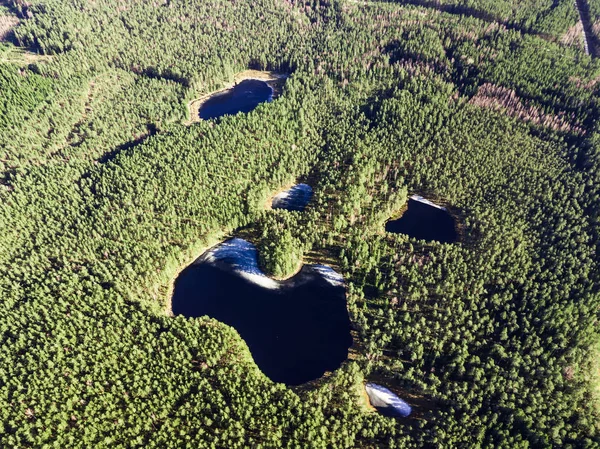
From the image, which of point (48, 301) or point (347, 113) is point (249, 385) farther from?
point (347, 113)

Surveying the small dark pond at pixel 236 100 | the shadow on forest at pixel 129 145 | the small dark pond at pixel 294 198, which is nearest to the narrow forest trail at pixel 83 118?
the shadow on forest at pixel 129 145

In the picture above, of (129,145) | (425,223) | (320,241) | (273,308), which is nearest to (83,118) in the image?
(129,145)

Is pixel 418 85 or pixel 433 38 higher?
pixel 433 38

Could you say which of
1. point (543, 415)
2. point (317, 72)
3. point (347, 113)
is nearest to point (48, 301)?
point (543, 415)

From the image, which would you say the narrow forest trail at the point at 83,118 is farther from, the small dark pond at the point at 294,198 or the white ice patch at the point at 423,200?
the white ice patch at the point at 423,200

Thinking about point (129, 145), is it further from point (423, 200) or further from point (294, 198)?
point (423, 200)
